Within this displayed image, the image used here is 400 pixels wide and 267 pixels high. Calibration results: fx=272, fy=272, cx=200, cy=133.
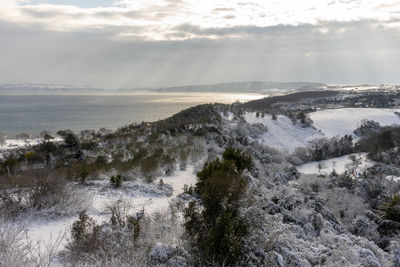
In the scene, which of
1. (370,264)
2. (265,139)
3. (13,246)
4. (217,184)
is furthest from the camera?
(265,139)

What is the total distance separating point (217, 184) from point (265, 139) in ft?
129

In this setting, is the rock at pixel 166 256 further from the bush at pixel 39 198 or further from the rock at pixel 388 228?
the rock at pixel 388 228

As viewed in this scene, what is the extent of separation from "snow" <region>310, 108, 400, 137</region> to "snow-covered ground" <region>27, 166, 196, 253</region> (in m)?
52.4

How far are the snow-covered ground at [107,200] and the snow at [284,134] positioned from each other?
31295 millimetres

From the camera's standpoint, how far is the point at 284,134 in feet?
160

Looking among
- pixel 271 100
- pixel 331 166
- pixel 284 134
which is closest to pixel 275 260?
pixel 331 166

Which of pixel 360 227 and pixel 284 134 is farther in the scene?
pixel 284 134

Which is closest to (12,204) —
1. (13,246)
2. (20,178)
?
(20,178)

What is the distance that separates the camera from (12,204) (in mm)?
7102

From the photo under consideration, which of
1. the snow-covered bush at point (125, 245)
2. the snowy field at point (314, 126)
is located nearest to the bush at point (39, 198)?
the snow-covered bush at point (125, 245)

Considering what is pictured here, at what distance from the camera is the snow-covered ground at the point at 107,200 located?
624 centimetres

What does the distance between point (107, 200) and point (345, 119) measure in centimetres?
7283

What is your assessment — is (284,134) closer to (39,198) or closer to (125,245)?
(39,198)

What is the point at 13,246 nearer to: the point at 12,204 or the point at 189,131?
the point at 12,204
